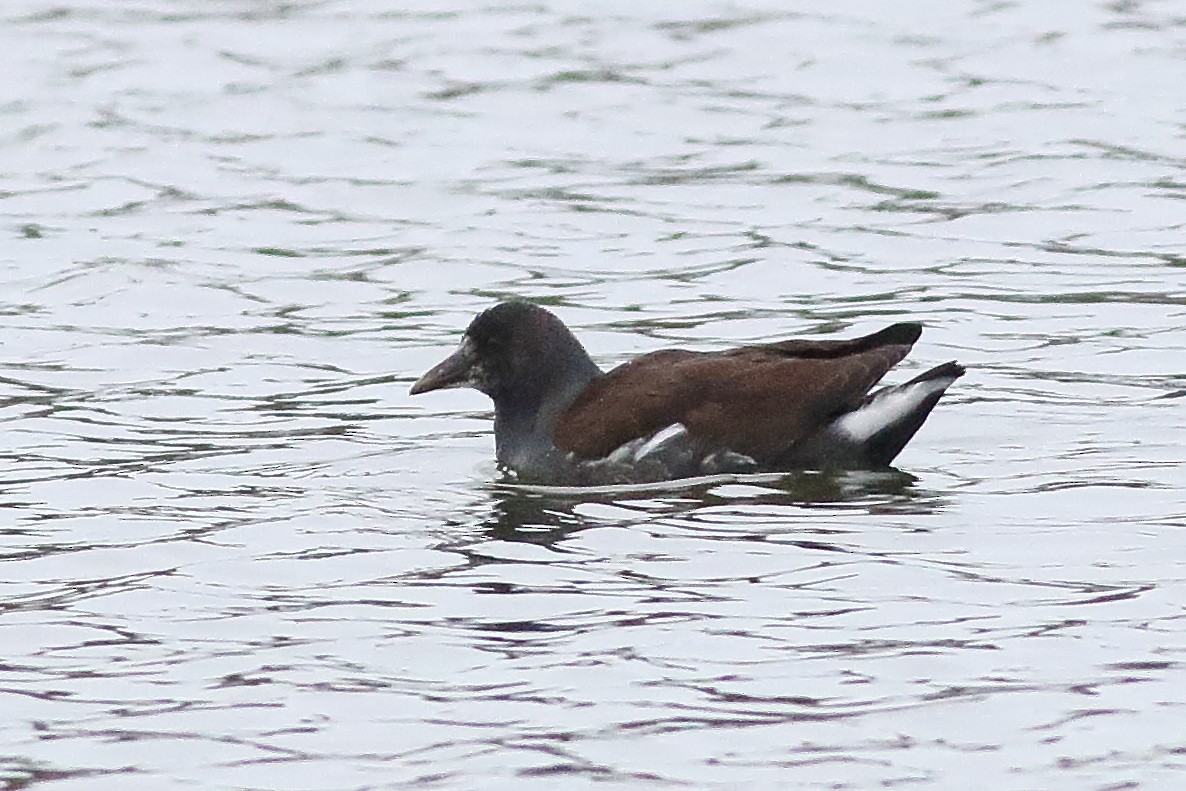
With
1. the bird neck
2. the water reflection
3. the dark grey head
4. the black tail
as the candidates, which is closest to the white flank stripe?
the water reflection

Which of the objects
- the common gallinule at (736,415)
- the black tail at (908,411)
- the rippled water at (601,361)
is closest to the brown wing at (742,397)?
the common gallinule at (736,415)

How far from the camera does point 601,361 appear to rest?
1265cm

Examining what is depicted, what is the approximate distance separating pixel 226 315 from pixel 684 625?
6.49 m

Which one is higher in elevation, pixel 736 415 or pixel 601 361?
pixel 736 415

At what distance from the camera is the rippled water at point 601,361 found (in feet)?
23.4

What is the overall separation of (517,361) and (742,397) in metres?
1.04

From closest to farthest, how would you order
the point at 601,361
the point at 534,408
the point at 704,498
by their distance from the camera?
1. the point at 704,498
2. the point at 534,408
3. the point at 601,361

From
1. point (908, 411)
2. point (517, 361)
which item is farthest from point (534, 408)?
point (908, 411)

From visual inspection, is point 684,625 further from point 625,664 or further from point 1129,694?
point 1129,694

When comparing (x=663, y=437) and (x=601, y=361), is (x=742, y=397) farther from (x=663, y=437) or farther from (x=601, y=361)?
(x=601, y=361)

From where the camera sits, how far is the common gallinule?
10086 millimetres

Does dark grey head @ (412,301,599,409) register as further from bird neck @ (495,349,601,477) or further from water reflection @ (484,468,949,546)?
water reflection @ (484,468,949,546)

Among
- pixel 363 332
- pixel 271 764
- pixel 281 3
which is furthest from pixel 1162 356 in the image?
pixel 281 3

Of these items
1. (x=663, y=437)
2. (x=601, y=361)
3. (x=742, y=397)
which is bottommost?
(x=601, y=361)
